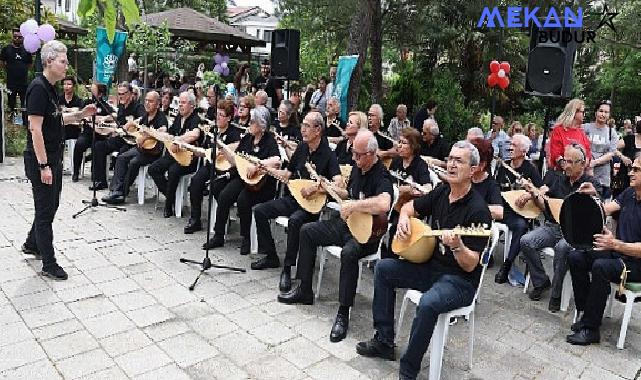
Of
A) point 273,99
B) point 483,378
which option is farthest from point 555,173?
point 273,99

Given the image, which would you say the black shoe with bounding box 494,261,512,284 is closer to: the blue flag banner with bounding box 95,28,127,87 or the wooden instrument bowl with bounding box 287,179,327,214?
the wooden instrument bowl with bounding box 287,179,327,214

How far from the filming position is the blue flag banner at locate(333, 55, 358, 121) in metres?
8.82

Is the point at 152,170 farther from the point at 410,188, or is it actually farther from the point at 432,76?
the point at 432,76

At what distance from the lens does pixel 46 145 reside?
4242mm

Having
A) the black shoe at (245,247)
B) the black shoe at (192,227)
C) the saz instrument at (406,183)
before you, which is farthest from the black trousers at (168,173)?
the saz instrument at (406,183)

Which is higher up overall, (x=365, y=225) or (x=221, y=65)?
(x=221, y=65)

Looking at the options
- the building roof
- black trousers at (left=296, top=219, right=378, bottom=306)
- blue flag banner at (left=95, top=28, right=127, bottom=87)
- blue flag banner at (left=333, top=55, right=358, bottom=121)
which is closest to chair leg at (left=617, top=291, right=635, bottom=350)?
black trousers at (left=296, top=219, right=378, bottom=306)

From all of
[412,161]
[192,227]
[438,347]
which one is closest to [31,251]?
[192,227]

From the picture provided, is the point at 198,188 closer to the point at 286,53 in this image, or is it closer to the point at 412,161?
the point at 412,161

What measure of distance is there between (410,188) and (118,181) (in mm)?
3894

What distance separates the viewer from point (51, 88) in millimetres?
4215

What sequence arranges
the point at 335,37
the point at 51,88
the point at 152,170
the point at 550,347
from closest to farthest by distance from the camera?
1. the point at 550,347
2. the point at 51,88
3. the point at 152,170
4. the point at 335,37

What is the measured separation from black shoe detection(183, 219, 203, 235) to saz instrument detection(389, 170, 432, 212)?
6.95 ft

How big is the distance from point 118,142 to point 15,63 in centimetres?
415
